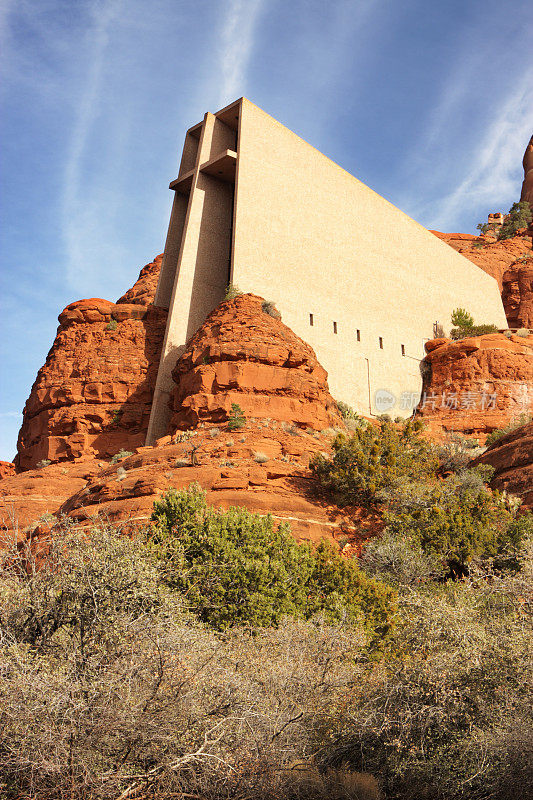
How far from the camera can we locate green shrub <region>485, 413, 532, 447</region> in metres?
20.4

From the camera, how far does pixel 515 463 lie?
15062 mm

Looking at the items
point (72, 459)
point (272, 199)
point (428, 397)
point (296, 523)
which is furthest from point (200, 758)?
point (428, 397)

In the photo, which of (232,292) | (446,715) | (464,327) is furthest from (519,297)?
(446,715)

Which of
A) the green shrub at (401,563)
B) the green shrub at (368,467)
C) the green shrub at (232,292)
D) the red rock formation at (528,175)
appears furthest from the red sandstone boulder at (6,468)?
the red rock formation at (528,175)

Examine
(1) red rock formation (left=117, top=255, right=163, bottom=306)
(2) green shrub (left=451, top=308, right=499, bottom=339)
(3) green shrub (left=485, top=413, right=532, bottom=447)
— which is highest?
(1) red rock formation (left=117, top=255, right=163, bottom=306)

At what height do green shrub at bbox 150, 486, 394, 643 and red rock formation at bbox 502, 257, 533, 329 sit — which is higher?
red rock formation at bbox 502, 257, 533, 329

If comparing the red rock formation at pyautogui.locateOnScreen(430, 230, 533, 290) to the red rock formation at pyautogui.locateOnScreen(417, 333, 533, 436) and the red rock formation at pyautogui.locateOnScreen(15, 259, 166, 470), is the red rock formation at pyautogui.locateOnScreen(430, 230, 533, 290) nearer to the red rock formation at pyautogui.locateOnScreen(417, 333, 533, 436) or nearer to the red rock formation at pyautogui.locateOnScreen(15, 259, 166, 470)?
the red rock formation at pyautogui.locateOnScreen(417, 333, 533, 436)

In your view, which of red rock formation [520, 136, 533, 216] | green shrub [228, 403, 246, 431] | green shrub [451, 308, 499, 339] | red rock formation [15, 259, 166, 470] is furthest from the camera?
red rock formation [520, 136, 533, 216]

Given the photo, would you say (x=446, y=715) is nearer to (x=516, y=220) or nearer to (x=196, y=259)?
(x=196, y=259)

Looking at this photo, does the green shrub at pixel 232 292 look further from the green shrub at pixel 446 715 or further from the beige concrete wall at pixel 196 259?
the green shrub at pixel 446 715

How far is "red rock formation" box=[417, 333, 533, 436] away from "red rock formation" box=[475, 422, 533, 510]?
5.92m

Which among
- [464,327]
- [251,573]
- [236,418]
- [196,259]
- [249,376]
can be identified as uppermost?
[464,327]

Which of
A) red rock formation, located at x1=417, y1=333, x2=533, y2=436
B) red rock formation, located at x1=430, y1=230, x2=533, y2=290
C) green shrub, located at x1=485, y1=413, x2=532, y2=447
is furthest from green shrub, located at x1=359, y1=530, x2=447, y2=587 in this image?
red rock formation, located at x1=430, y1=230, x2=533, y2=290

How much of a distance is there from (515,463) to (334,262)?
12.2 metres
